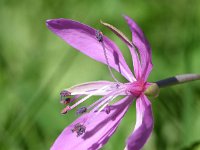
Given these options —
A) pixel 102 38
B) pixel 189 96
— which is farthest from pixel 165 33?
pixel 102 38

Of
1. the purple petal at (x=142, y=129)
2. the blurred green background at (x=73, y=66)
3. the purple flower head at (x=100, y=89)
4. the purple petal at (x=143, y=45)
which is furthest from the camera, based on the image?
the blurred green background at (x=73, y=66)

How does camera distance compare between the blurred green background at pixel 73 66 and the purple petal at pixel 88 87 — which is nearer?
the purple petal at pixel 88 87

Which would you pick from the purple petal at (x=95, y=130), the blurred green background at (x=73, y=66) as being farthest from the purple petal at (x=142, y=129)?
the blurred green background at (x=73, y=66)

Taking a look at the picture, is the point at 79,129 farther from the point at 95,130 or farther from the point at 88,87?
the point at 88,87

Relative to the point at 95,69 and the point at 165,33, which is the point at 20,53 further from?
the point at 165,33

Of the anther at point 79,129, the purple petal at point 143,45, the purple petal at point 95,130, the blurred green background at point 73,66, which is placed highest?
the purple petal at point 143,45

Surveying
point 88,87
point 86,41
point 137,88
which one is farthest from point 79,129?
point 86,41

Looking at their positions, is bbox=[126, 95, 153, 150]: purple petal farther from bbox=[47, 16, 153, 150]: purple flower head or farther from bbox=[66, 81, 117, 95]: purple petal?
bbox=[66, 81, 117, 95]: purple petal

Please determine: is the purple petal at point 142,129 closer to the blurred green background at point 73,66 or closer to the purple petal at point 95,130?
the purple petal at point 95,130
